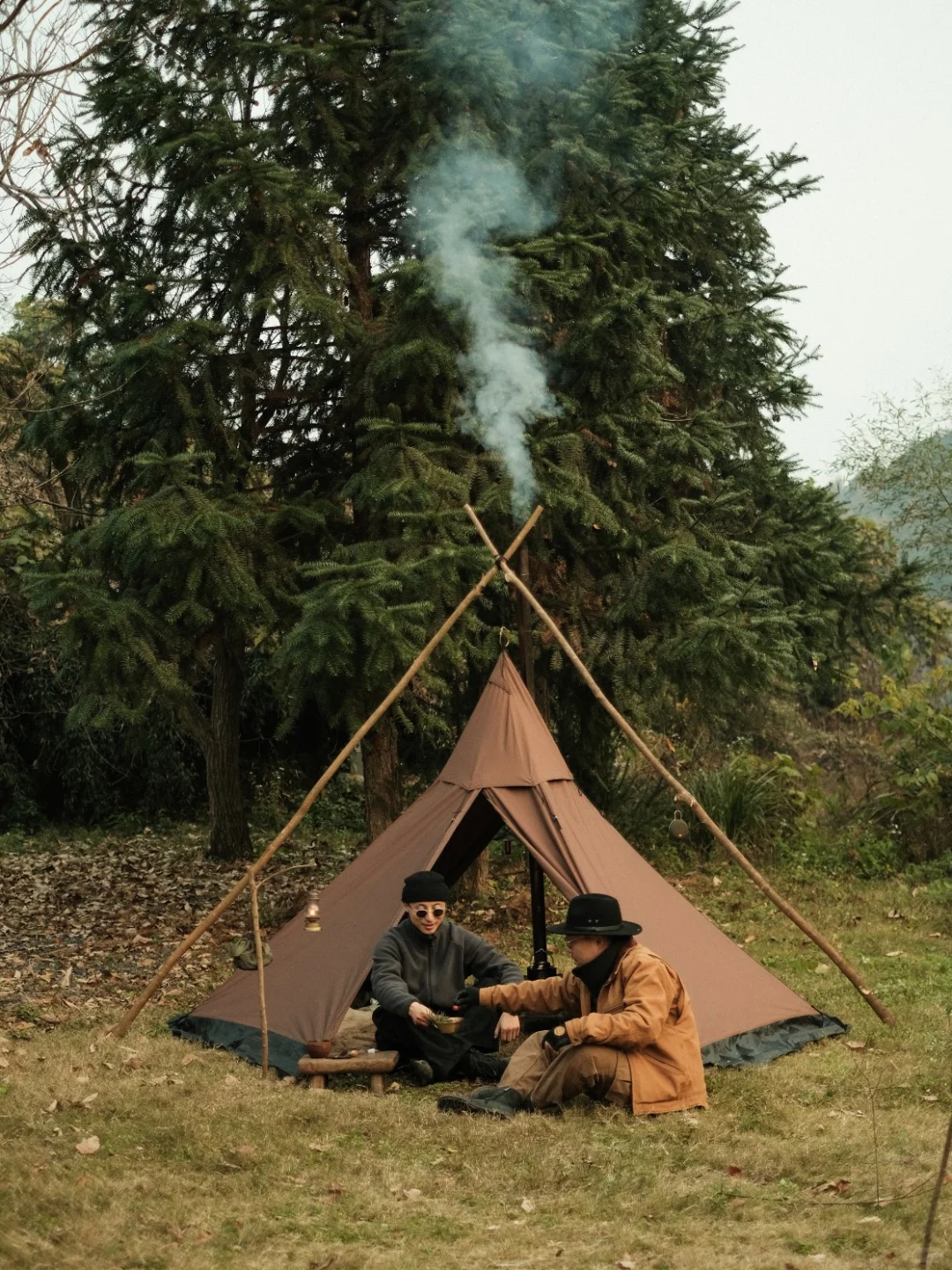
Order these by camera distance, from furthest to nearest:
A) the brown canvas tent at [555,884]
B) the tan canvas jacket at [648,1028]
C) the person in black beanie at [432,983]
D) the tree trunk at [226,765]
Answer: the tree trunk at [226,765] < the brown canvas tent at [555,884] < the person in black beanie at [432,983] < the tan canvas jacket at [648,1028]

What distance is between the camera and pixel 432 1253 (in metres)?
4.12

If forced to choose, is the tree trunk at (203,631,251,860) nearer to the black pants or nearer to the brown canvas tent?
the brown canvas tent

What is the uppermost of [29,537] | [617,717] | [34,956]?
[29,537]

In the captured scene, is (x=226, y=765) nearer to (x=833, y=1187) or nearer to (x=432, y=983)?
(x=432, y=983)

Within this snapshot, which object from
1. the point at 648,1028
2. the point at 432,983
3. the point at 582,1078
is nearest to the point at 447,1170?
the point at 582,1078

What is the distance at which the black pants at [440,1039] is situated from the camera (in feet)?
20.0

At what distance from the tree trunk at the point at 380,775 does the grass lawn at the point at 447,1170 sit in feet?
10.3

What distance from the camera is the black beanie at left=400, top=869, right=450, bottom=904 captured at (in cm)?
621

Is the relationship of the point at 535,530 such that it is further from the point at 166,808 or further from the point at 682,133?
the point at 166,808

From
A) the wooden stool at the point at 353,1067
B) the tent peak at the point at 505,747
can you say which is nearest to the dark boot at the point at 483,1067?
the wooden stool at the point at 353,1067

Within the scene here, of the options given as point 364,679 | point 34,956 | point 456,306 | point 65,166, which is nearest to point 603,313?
point 456,306

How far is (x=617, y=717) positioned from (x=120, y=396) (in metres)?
4.11

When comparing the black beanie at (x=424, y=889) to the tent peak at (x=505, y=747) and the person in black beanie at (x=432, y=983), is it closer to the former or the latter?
the person in black beanie at (x=432, y=983)

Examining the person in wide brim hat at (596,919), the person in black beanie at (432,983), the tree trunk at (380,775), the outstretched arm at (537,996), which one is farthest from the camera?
the tree trunk at (380,775)
